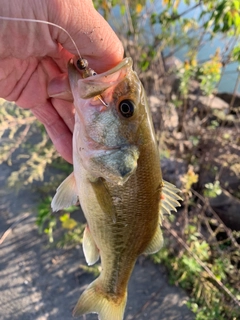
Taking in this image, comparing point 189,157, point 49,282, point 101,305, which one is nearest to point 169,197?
point 101,305

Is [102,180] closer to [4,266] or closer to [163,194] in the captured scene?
[163,194]

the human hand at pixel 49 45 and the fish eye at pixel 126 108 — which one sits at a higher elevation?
the human hand at pixel 49 45

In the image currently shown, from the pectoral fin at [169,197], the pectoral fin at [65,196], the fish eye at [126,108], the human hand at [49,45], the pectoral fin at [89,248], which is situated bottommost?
the pectoral fin at [89,248]

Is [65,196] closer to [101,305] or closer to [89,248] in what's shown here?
[89,248]

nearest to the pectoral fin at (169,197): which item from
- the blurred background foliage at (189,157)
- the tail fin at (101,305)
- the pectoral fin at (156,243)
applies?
the pectoral fin at (156,243)

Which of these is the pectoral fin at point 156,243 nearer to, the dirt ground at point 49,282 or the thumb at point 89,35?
the thumb at point 89,35

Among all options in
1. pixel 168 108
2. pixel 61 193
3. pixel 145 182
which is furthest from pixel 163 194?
pixel 168 108
